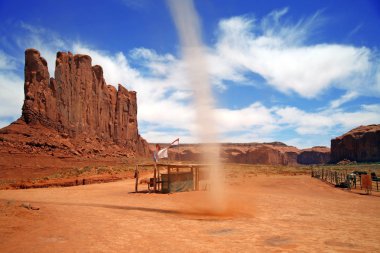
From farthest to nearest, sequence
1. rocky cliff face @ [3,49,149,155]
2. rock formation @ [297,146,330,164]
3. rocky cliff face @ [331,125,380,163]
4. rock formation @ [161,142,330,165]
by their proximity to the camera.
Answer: rock formation @ [297,146,330,164], rock formation @ [161,142,330,165], rocky cliff face @ [331,125,380,163], rocky cliff face @ [3,49,149,155]

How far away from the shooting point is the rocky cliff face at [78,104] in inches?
2554

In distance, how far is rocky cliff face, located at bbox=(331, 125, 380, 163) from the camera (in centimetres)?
12050

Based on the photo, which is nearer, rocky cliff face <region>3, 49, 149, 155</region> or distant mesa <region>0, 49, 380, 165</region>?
distant mesa <region>0, 49, 380, 165</region>

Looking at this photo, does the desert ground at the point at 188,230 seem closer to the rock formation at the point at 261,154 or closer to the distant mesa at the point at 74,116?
the distant mesa at the point at 74,116

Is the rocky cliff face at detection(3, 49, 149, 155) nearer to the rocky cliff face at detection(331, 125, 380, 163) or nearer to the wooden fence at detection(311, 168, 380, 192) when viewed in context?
the wooden fence at detection(311, 168, 380, 192)

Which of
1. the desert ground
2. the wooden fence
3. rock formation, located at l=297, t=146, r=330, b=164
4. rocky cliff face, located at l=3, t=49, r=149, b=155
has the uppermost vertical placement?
rocky cliff face, located at l=3, t=49, r=149, b=155

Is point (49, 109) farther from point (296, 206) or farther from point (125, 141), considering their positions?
point (296, 206)

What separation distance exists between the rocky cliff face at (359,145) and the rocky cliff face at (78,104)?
83469mm

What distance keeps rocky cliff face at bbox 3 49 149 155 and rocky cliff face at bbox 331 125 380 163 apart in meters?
83.5

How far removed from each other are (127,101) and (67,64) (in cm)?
3050

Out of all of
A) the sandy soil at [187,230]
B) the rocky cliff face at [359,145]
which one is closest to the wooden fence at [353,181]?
the sandy soil at [187,230]

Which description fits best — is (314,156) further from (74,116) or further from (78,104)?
(74,116)

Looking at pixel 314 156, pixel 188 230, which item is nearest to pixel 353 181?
pixel 188 230

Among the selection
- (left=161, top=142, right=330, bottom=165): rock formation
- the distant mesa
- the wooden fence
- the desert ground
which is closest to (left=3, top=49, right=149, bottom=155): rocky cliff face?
the distant mesa
